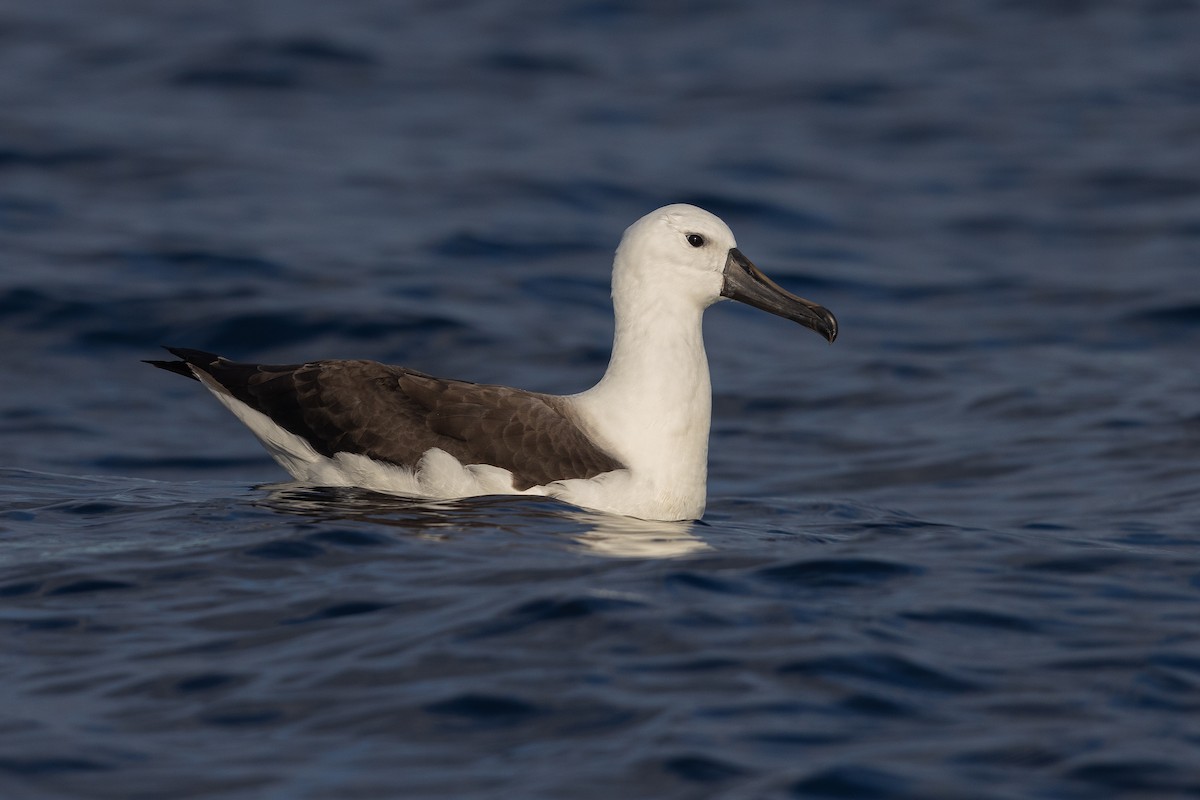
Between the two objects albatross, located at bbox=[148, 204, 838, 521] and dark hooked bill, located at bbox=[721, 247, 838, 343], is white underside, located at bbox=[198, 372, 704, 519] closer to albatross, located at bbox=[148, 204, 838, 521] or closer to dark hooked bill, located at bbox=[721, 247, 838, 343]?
albatross, located at bbox=[148, 204, 838, 521]

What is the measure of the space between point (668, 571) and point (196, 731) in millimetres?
2457

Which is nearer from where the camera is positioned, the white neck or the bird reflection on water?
the bird reflection on water

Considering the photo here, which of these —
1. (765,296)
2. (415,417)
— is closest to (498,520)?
(415,417)

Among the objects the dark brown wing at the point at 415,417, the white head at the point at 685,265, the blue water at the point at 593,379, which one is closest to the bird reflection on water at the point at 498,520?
the blue water at the point at 593,379

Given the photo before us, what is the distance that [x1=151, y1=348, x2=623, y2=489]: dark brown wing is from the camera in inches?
350

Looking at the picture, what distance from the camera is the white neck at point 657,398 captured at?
9164 millimetres

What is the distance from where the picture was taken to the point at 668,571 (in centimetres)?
768

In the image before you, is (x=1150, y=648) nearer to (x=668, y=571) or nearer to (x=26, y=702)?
(x=668, y=571)

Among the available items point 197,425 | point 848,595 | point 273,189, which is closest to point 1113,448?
point 848,595

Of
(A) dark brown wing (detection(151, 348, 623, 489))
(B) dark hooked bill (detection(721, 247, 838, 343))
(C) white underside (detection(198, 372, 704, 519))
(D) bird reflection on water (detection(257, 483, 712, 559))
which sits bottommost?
(D) bird reflection on water (detection(257, 483, 712, 559))

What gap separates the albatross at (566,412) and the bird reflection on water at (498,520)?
5.4 inches

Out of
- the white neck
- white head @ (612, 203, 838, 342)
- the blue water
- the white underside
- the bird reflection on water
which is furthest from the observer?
white head @ (612, 203, 838, 342)

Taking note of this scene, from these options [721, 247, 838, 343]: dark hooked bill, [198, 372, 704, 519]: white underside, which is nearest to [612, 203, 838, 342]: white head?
[721, 247, 838, 343]: dark hooked bill

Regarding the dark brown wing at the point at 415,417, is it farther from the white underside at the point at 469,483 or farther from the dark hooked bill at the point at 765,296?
the dark hooked bill at the point at 765,296
